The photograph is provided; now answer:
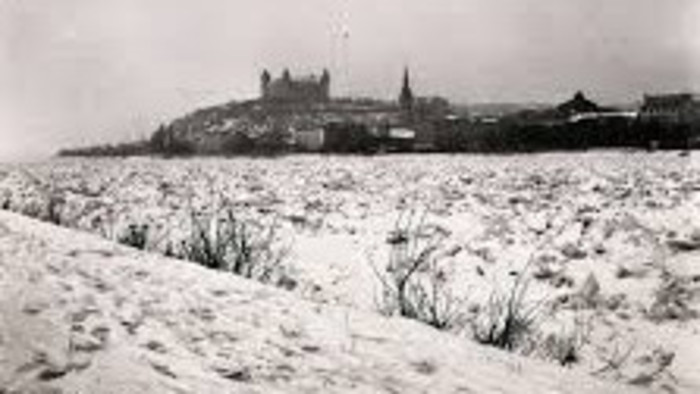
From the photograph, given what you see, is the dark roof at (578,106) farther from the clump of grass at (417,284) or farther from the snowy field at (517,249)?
the clump of grass at (417,284)

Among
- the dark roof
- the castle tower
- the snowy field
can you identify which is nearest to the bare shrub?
the snowy field

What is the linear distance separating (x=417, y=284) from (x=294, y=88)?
128695 millimetres

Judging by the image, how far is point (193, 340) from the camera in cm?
378

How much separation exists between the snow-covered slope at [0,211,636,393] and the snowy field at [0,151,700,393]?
0.85 metres

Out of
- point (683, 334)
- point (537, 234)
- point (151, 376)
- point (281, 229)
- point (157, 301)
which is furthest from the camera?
point (281, 229)

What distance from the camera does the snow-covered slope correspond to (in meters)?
3.34

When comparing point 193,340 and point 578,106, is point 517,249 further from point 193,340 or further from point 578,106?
point 578,106

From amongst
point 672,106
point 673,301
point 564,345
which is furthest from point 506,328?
point 672,106

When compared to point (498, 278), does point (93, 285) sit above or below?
above

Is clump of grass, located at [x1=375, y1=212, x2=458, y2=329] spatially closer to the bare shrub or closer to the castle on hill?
the bare shrub

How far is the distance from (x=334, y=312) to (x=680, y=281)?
3881 mm

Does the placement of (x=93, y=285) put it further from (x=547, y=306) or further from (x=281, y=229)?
(x=281, y=229)

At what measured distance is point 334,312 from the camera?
15.1 ft

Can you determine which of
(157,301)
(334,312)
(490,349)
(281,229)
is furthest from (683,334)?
(281,229)
